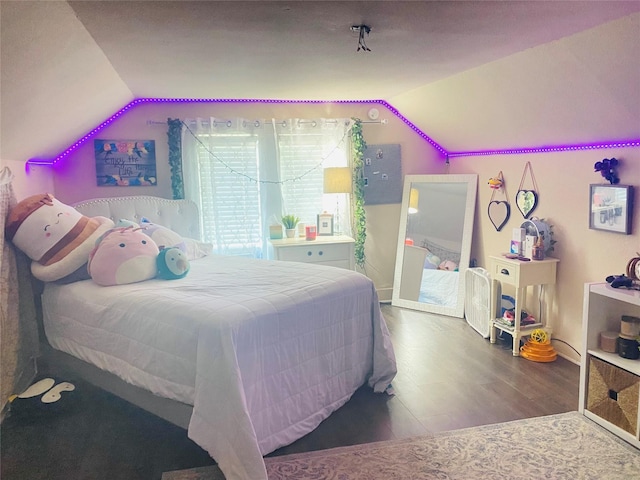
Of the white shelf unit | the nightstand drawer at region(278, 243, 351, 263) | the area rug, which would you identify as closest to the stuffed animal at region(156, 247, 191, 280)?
the area rug

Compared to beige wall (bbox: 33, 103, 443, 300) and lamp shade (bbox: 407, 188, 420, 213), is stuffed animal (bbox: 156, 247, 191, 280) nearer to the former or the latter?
beige wall (bbox: 33, 103, 443, 300)

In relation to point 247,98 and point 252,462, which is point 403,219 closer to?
point 247,98

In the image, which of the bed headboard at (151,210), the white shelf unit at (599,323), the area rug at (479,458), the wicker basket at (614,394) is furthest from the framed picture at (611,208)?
the bed headboard at (151,210)

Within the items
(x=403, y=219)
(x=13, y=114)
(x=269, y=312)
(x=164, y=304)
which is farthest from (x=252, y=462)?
(x=403, y=219)

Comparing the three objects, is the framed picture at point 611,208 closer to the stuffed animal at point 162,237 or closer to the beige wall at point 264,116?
the beige wall at point 264,116

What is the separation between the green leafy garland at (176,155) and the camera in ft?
14.8

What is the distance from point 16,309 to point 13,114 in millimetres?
1156

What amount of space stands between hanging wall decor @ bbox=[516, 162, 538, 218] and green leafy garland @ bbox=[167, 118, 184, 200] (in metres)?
2.95

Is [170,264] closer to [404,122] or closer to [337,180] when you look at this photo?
[337,180]

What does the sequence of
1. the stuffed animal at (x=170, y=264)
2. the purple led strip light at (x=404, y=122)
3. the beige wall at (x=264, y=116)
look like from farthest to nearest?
the beige wall at (x=264, y=116), the purple led strip light at (x=404, y=122), the stuffed animal at (x=170, y=264)

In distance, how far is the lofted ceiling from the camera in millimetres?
2176

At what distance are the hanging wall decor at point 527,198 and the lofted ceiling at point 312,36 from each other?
107cm

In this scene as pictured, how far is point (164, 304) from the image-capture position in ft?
8.15

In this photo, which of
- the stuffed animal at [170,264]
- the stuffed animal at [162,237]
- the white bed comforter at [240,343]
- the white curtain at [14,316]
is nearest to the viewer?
the white bed comforter at [240,343]
